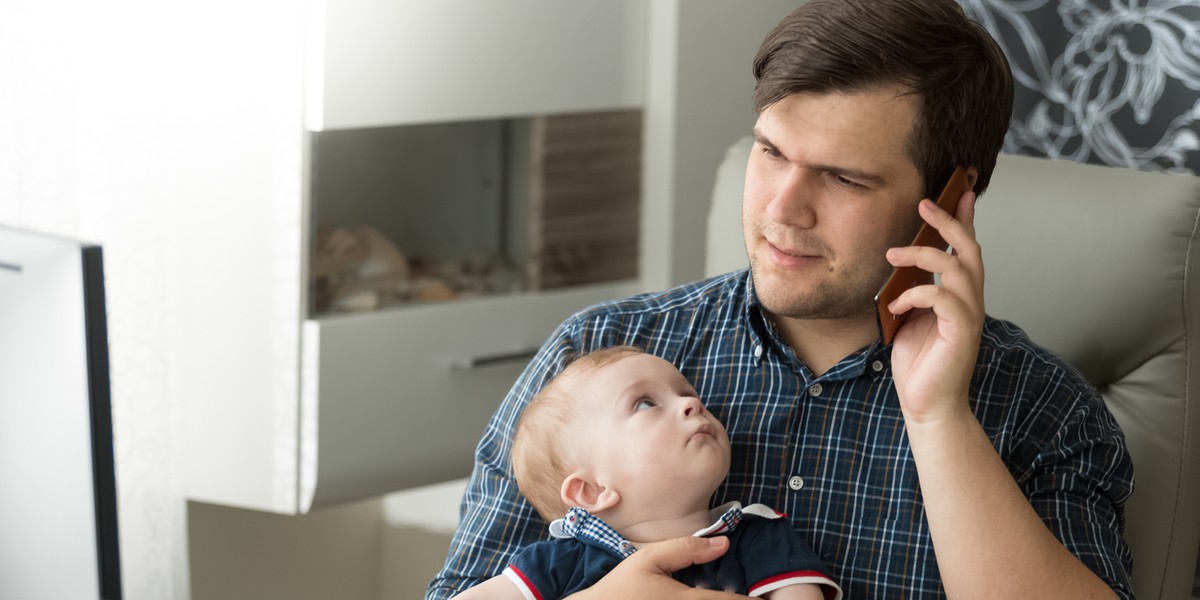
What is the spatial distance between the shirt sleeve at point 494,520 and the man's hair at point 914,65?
0.42 meters

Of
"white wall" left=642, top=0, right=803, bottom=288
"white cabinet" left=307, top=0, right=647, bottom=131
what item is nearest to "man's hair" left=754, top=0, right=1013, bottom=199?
"white cabinet" left=307, top=0, right=647, bottom=131

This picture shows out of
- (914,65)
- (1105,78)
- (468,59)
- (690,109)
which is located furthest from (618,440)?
(1105,78)

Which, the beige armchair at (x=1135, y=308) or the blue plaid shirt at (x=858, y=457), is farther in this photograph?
the beige armchair at (x=1135, y=308)

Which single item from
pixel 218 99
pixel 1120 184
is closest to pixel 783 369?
pixel 1120 184

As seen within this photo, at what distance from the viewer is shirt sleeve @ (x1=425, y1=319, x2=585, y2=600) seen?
1.45 m

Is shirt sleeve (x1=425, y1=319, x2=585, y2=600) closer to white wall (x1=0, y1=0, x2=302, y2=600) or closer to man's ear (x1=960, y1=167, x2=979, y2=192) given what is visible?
man's ear (x1=960, y1=167, x2=979, y2=192)

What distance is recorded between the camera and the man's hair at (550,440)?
1381 millimetres

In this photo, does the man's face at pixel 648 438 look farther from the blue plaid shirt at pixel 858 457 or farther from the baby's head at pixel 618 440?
the blue plaid shirt at pixel 858 457

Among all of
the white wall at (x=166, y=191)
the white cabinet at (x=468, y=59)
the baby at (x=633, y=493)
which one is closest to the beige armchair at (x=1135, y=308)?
the baby at (x=633, y=493)

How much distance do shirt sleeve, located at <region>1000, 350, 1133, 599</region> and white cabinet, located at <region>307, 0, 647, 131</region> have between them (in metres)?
1.24

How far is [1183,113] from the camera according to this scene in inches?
92.2

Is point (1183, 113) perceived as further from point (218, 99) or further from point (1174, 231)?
point (218, 99)

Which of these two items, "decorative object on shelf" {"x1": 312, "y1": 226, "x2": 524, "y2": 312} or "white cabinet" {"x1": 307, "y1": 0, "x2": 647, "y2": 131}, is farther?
"decorative object on shelf" {"x1": 312, "y1": 226, "x2": 524, "y2": 312}

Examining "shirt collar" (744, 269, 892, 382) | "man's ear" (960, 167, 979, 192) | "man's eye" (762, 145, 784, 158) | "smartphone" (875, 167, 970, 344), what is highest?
"man's eye" (762, 145, 784, 158)
